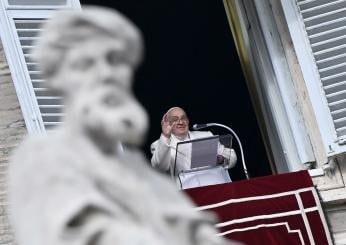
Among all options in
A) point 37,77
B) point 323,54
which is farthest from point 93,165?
point 323,54

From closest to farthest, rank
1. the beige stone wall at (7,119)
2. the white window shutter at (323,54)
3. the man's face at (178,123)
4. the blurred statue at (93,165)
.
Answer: the blurred statue at (93,165), the beige stone wall at (7,119), the man's face at (178,123), the white window shutter at (323,54)

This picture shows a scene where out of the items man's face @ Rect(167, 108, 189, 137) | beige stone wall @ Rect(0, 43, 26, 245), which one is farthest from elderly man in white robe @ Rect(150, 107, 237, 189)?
beige stone wall @ Rect(0, 43, 26, 245)

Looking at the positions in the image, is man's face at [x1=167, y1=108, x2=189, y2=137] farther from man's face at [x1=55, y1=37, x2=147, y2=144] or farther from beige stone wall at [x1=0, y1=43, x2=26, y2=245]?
man's face at [x1=55, y1=37, x2=147, y2=144]

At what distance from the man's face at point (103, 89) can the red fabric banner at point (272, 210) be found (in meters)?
6.53

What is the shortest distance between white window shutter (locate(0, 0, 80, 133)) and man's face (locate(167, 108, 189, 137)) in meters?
0.89

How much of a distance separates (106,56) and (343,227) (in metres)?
7.23

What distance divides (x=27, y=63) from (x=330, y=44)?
2036 mm

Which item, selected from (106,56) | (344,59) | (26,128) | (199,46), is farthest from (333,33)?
(106,56)

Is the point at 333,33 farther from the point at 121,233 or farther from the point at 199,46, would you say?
the point at 121,233

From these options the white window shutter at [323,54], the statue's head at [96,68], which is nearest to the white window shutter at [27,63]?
the white window shutter at [323,54]

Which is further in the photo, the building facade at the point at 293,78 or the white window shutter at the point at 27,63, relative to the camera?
the building facade at the point at 293,78

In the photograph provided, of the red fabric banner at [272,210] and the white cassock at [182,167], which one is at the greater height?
the white cassock at [182,167]

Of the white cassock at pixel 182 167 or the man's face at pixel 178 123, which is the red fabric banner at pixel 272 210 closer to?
the white cassock at pixel 182 167

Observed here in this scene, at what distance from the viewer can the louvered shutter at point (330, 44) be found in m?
11.2
